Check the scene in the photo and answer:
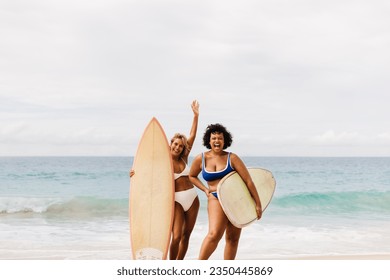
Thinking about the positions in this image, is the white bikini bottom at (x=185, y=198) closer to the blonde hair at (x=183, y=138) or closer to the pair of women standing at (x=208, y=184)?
the pair of women standing at (x=208, y=184)

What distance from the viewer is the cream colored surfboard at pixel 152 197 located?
4.35 metres

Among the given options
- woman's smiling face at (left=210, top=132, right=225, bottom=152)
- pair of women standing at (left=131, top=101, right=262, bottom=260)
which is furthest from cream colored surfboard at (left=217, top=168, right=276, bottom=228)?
woman's smiling face at (left=210, top=132, right=225, bottom=152)

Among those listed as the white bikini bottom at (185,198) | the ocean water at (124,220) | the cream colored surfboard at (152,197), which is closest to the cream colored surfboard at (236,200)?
the white bikini bottom at (185,198)

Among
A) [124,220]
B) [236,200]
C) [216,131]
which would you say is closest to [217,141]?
[216,131]

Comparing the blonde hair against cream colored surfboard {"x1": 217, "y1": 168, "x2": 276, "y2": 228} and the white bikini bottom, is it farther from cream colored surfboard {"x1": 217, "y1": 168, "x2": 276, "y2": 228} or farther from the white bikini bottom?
cream colored surfboard {"x1": 217, "y1": 168, "x2": 276, "y2": 228}

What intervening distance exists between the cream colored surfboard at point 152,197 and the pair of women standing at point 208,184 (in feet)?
0.25

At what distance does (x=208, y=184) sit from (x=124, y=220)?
784 centimetres

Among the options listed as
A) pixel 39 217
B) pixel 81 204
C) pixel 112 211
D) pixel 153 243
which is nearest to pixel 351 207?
pixel 112 211

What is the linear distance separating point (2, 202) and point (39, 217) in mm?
2932

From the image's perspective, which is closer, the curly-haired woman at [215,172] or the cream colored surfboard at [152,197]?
the curly-haired woman at [215,172]

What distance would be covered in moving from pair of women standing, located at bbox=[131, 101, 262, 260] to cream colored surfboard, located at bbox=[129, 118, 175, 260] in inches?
3.0

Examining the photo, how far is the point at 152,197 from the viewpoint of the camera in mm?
4441

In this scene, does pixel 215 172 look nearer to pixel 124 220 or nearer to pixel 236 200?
pixel 236 200
